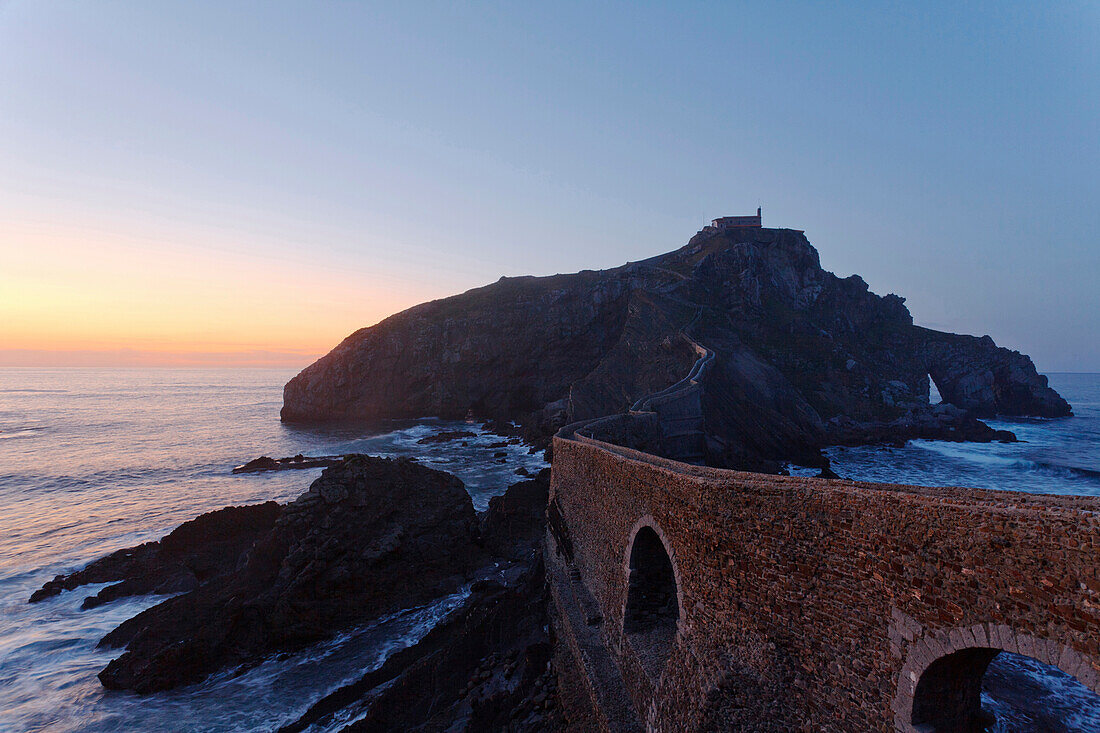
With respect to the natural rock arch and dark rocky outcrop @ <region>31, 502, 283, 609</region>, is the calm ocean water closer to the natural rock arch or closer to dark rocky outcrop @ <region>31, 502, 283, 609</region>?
dark rocky outcrop @ <region>31, 502, 283, 609</region>

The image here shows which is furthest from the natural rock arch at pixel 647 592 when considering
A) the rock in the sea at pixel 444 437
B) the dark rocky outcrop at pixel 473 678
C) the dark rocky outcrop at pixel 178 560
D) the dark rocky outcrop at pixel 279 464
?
the rock in the sea at pixel 444 437

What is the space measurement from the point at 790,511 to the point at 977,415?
75.2 metres

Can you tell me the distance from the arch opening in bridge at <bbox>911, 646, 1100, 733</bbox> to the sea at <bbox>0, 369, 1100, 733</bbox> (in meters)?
0.06

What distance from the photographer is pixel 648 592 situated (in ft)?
40.1

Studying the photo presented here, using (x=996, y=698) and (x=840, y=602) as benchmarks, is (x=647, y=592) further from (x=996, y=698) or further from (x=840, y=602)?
(x=996, y=698)

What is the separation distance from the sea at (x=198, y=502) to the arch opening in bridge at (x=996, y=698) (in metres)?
0.06

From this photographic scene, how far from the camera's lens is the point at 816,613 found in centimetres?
690

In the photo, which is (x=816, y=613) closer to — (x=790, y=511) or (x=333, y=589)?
(x=790, y=511)

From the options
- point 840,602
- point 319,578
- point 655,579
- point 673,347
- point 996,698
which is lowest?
point 319,578

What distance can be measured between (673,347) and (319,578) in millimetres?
38468

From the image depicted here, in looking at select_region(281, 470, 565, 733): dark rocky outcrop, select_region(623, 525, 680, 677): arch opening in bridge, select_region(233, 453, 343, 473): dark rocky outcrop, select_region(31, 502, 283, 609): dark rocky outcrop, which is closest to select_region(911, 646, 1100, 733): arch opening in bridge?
select_region(623, 525, 680, 677): arch opening in bridge

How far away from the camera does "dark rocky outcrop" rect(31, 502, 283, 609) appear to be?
2142cm

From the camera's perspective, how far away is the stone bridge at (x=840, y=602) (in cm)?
474

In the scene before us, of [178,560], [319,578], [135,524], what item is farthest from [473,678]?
[135,524]
